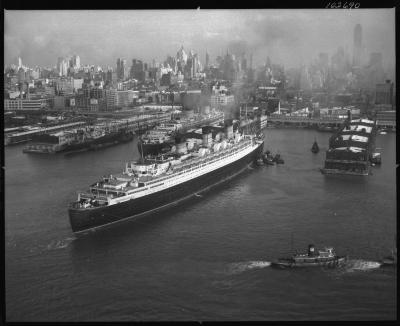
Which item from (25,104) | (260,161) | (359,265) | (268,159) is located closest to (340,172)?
(268,159)

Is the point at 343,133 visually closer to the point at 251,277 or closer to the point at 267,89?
the point at 267,89

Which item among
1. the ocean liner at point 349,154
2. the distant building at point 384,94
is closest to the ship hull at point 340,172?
the ocean liner at point 349,154

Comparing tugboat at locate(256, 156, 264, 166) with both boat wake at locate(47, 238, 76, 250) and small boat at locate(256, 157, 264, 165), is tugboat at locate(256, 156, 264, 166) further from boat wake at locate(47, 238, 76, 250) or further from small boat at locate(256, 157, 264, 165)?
boat wake at locate(47, 238, 76, 250)

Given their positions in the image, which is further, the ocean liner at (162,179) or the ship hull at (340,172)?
the ship hull at (340,172)

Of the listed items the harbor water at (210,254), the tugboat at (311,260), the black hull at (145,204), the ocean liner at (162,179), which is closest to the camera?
the harbor water at (210,254)

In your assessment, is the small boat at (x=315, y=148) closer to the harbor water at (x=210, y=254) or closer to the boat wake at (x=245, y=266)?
the harbor water at (x=210, y=254)

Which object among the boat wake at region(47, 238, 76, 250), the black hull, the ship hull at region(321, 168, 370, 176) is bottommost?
the boat wake at region(47, 238, 76, 250)

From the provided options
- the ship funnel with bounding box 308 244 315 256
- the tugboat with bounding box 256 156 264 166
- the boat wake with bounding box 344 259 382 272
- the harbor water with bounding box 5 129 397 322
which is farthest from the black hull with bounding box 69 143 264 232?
the boat wake with bounding box 344 259 382 272
